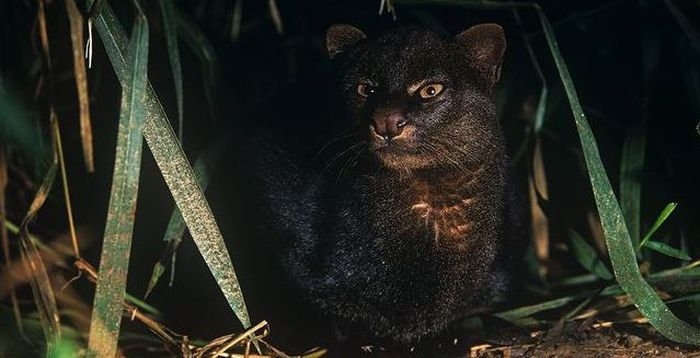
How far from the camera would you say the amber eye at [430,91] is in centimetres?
317

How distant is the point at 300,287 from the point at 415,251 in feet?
1.57

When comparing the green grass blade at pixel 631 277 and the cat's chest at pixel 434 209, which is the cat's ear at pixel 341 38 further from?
the green grass blade at pixel 631 277

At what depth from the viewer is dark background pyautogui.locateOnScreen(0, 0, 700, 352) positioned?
3928 mm

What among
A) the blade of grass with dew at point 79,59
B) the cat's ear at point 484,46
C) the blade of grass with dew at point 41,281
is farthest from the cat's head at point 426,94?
the blade of grass with dew at point 41,281

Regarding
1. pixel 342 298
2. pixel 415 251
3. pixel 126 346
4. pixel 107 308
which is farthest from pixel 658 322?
pixel 126 346

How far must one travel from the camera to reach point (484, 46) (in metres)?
3.32

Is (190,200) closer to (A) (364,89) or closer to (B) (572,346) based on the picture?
(A) (364,89)

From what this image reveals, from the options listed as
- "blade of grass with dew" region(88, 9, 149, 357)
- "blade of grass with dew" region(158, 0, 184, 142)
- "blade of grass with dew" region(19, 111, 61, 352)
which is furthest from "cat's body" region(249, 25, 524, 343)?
"blade of grass with dew" region(19, 111, 61, 352)

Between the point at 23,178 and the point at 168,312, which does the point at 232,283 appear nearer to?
the point at 168,312

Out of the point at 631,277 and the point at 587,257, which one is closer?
the point at 631,277

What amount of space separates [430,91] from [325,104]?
0.78m

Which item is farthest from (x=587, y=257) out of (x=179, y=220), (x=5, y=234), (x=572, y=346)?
(x=5, y=234)

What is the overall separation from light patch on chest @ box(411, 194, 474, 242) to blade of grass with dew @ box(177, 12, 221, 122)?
1.09 metres

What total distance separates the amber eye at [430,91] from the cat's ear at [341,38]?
0.42 m
